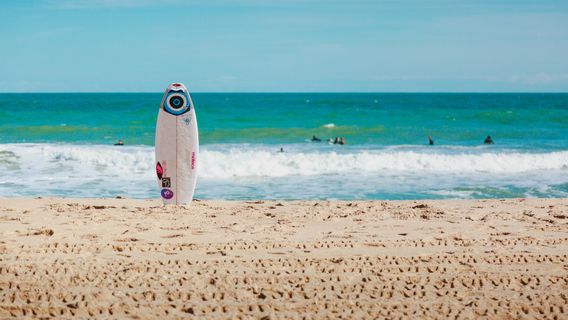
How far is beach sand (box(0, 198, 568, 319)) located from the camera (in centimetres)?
494

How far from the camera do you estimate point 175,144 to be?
9.59 m

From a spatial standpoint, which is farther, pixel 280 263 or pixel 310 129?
pixel 310 129

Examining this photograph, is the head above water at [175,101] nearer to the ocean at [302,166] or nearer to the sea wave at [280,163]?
the ocean at [302,166]

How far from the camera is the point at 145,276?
553cm

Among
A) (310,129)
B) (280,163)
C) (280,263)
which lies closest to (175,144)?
(280,263)

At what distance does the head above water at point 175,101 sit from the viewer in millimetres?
9586

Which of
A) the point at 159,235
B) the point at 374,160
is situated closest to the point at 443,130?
the point at 374,160

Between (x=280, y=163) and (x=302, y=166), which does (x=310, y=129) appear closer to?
(x=280, y=163)

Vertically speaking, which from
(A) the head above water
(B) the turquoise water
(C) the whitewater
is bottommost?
(C) the whitewater

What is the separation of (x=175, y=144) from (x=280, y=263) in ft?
13.3

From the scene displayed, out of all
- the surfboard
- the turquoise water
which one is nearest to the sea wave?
the surfboard

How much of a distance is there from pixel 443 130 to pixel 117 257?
27.1 m

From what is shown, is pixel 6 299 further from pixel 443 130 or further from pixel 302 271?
pixel 443 130

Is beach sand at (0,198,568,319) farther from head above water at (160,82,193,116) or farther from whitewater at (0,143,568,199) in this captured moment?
whitewater at (0,143,568,199)
